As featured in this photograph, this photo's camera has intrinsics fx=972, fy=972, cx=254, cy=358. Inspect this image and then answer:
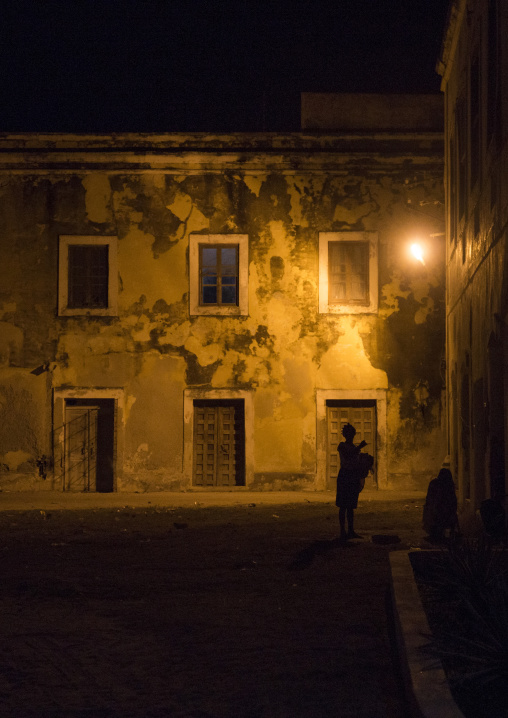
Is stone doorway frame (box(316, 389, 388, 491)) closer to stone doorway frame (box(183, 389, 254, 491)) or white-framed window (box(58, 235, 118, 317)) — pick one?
stone doorway frame (box(183, 389, 254, 491))

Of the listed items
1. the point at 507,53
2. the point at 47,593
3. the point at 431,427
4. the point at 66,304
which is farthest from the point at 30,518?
the point at 507,53

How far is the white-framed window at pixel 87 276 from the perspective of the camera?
2045cm

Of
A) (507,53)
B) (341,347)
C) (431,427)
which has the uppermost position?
(507,53)

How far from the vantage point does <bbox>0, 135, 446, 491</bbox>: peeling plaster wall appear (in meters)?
20.3

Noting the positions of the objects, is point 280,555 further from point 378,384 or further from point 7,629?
point 378,384

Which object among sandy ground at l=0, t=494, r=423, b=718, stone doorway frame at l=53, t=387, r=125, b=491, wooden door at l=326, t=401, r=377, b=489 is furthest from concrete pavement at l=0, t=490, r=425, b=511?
sandy ground at l=0, t=494, r=423, b=718

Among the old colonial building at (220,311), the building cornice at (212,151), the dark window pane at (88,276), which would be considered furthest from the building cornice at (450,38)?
the dark window pane at (88,276)

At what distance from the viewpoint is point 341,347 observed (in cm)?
2042

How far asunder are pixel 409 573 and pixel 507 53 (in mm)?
5500

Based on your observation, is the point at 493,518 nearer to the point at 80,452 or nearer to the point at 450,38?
the point at 450,38

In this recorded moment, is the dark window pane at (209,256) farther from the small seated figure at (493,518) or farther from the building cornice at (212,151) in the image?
the small seated figure at (493,518)

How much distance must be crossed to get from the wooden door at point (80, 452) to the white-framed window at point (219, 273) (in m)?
3.28

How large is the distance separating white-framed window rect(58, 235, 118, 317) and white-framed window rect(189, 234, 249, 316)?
5.46 ft

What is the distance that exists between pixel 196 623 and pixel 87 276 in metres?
14.0
